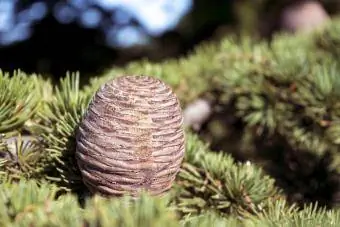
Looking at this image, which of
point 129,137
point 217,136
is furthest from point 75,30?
point 129,137

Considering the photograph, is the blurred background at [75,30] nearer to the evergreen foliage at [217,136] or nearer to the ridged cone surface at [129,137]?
the evergreen foliage at [217,136]

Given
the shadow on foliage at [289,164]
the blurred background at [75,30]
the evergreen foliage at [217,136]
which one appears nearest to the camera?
the evergreen foliage at [217,136]

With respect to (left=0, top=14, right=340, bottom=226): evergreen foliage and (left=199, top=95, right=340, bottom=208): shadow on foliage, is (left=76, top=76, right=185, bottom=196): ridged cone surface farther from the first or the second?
(left=199, top=95, right=340, bottom=208): shadow on foliage

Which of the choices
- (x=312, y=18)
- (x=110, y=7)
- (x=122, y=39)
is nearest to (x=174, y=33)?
(x=122, y=39)

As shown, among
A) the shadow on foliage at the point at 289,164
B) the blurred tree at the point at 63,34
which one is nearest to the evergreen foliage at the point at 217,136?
the shadow on foliage at the point at 289,164

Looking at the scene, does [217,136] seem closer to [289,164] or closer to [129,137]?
[289,164]

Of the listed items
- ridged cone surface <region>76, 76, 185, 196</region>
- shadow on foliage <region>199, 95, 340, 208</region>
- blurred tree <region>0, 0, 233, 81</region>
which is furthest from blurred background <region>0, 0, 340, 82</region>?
ridged cone surface <region>76, 76, 185, 196</region>

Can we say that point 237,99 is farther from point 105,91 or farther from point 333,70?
point 105,91
